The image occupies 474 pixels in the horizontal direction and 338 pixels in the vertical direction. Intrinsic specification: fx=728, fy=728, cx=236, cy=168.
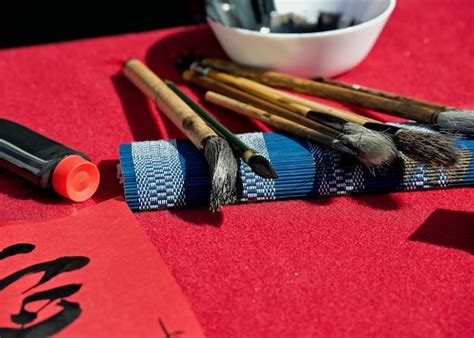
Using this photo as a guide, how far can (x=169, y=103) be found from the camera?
3.16ft

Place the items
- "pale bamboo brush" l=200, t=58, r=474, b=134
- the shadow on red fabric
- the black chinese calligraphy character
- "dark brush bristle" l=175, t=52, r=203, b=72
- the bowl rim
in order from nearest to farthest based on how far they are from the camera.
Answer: the black chinese calligraphy character < the shadow on red fabric < "pale bamboo brush" l=200, t=58, r=474, b=134 < the bowl rim < "dark brush bristle" l=175, t=52, r=203, b=72

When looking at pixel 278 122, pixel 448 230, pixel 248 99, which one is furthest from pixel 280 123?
pixel 448 230

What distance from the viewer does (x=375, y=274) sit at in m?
0.70

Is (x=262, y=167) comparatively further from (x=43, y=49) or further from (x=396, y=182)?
(x=43, y=49)

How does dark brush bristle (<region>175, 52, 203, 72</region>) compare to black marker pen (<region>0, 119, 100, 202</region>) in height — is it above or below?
below

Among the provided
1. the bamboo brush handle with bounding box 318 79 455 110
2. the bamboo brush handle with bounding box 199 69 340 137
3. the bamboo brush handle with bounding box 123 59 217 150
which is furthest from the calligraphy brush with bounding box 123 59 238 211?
the bamboo brush handle with bounding box 318 79 455 110

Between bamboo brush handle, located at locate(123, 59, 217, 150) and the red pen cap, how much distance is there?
12 cm

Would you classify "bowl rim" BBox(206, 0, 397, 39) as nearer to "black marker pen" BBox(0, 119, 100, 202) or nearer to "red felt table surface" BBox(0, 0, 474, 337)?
"red felt table surface" BBox(0, 0, 474, 337)

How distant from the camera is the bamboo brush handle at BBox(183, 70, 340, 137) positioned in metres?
0.87

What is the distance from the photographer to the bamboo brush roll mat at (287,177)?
0.82 m

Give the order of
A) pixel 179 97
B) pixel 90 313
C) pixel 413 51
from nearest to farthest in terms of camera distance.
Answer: pixel 90 313 → pixel 179 97 → pixel 413 51

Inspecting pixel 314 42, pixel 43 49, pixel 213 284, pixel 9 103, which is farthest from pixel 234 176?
pixel 43 49

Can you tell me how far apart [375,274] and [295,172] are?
17 centimetres

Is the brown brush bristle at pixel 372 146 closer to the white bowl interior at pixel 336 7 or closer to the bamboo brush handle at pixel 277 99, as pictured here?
the bamboo brush handle at pixel 277 99
